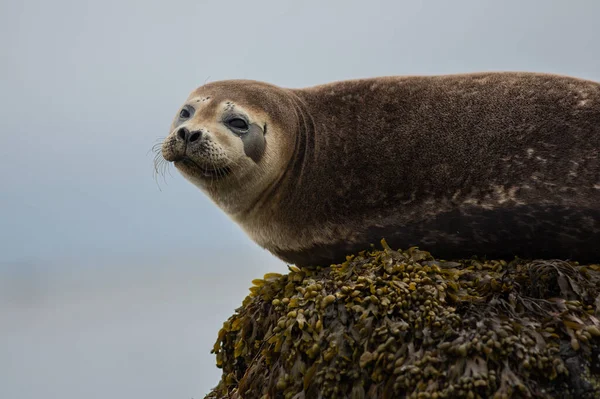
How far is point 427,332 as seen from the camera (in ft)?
16.7

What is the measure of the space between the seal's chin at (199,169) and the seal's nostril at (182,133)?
7.2 inches

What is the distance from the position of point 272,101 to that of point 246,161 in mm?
721

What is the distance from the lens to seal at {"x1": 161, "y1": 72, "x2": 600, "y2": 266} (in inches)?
243

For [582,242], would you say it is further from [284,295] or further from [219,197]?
[219,197]

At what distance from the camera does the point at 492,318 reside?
5.07m

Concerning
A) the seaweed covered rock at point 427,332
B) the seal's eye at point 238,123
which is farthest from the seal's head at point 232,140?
the seaweed covered rock at point 427,332

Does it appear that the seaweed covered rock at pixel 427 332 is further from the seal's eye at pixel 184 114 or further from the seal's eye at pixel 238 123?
the seal's eye at pixel 184 114

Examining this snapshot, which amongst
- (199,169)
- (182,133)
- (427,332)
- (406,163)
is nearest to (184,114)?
(182,133)

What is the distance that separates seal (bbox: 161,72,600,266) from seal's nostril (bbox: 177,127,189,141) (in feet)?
0.04

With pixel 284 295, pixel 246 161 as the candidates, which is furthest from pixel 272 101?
pixel 284 295

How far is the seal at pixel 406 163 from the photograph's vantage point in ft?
20.2

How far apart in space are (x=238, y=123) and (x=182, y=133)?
0.55m

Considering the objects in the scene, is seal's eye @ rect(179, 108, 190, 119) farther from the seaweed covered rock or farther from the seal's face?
the seaweed covered rock

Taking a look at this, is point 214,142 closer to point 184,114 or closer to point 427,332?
point 184,114
